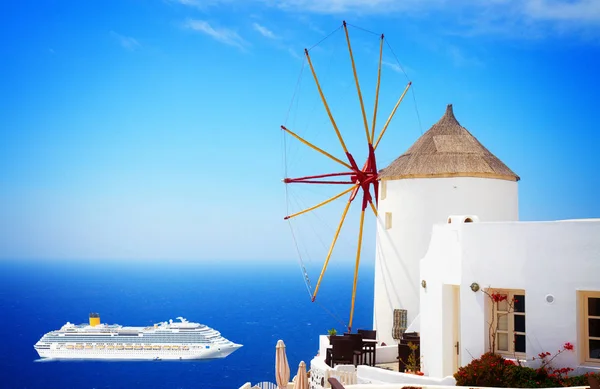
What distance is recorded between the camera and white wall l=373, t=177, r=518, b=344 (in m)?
21.7

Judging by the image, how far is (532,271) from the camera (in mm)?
13070

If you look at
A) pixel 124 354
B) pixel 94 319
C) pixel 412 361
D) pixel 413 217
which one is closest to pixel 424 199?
pixel 413 217

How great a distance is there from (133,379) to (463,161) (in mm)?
68678

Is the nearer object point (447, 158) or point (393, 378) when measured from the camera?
point (393, 378)

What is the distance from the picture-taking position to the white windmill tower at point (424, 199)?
21.7m

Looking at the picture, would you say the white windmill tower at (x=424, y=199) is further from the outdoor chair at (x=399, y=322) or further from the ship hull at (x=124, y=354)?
the ship hull at (x=124, y=354)

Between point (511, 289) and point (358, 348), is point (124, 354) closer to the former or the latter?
point (358, 348)

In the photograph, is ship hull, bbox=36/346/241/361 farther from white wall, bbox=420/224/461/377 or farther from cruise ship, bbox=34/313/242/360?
white wall, bbox=420/224/461/377

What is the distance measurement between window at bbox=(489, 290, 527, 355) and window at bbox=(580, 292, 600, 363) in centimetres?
106

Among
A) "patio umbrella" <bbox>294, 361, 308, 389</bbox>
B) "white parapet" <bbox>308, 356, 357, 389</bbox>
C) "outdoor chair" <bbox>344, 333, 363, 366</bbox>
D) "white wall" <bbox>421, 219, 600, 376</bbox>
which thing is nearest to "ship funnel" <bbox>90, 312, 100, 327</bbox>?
"white parapet" <bbox>308, 356, 357, 389</bbox>

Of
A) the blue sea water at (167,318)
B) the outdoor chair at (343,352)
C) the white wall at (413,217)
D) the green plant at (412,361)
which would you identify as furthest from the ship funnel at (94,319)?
the green plant at (412,361)

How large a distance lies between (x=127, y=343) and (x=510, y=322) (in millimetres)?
84828

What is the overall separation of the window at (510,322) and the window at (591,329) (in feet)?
3.49

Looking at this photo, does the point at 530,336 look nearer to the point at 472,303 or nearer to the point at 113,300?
the point at 472,303
